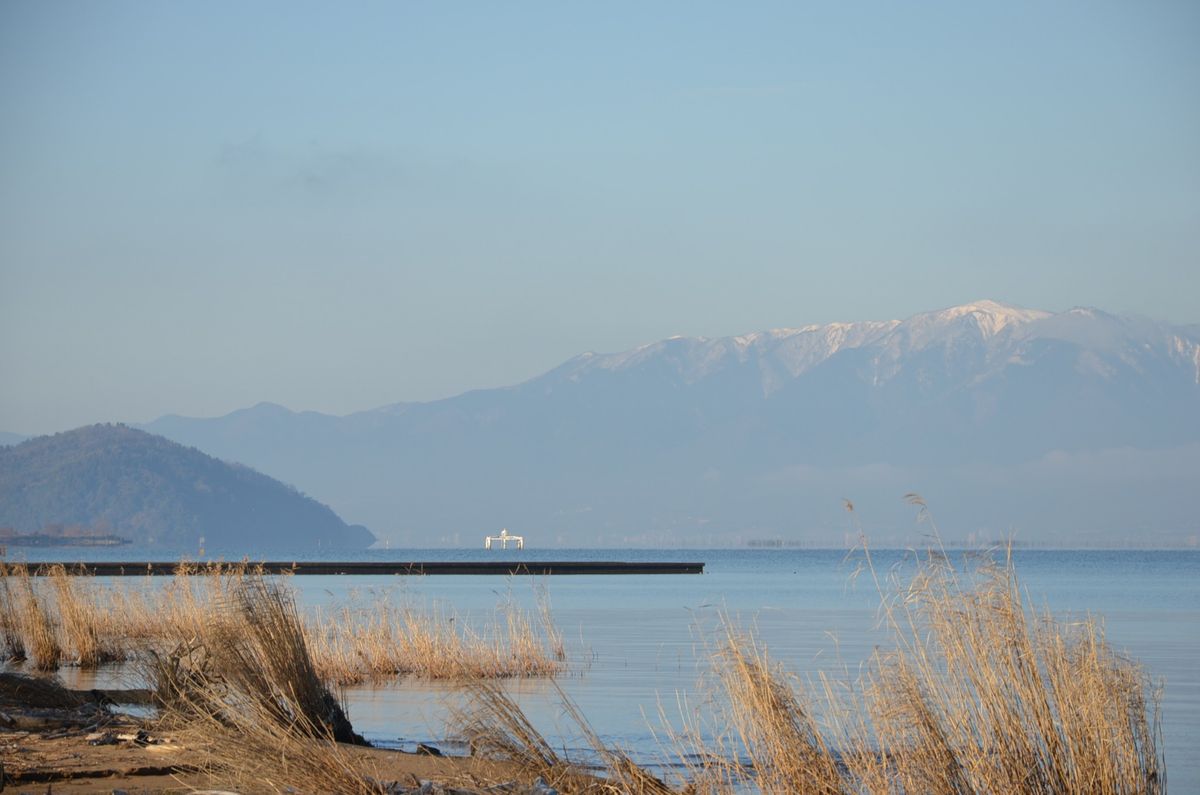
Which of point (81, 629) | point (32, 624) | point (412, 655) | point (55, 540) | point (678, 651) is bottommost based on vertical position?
point (55, 540)

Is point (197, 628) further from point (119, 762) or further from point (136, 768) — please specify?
point (136, 768)

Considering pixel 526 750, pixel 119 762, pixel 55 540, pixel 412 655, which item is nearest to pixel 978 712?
pixel 526 750

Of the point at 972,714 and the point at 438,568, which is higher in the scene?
the point at 972,714

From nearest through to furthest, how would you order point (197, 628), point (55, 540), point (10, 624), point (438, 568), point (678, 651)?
point (197, 628) < point (10, 624) < point (678, 651) < point (438, 568) < point (55, 540)

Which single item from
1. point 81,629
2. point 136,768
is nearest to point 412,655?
point 81,629

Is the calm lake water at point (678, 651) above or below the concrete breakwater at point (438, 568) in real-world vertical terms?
above

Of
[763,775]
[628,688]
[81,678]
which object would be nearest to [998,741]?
[763,775]

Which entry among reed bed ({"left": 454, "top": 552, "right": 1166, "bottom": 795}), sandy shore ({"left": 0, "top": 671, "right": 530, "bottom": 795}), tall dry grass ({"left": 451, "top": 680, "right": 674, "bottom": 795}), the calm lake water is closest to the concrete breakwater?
the calm lake water

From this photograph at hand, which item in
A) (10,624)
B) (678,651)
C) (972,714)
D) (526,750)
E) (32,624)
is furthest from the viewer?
(678,651)

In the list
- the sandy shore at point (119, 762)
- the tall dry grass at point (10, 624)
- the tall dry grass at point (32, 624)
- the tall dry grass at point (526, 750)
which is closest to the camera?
the tall dry grass at point (526, 750)

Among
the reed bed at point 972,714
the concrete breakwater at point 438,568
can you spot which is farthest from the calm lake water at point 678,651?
the concrete breakwater at point 438,568

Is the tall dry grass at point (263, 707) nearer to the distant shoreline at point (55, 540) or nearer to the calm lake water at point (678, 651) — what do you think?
the calm lake water at point (678, 651)

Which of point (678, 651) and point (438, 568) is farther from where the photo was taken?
point (438, 568)

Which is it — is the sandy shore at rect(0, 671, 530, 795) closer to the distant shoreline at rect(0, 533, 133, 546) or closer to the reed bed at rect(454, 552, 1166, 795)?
the reed bed at rect(454, 552, 1166, 795)
